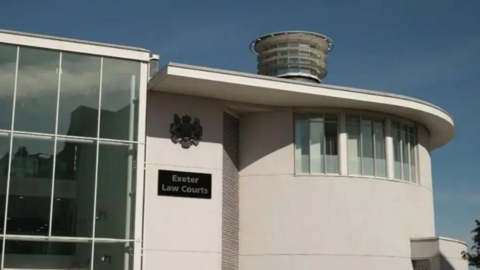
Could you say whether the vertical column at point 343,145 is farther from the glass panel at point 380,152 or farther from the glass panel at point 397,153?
the glass panel at point 397,153

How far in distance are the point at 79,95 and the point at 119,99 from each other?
115cm

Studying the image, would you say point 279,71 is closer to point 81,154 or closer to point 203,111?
point 203,111

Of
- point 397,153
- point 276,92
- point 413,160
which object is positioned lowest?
point 413,160

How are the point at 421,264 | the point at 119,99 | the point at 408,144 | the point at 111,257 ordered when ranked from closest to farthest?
the point at 111,257 < the point at 119,99 < the point at 421,264 < the point at 408,144

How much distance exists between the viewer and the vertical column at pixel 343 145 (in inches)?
929

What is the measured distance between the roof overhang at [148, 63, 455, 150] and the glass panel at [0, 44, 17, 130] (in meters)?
4.01

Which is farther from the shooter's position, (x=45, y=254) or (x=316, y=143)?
(x=316, y=143)

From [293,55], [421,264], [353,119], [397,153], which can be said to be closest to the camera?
[353,119]

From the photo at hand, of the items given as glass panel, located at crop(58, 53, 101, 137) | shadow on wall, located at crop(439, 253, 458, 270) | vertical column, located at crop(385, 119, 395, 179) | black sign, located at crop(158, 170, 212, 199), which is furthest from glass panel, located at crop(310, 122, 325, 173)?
glass panel, located at crop(58, 53, 101, 137)

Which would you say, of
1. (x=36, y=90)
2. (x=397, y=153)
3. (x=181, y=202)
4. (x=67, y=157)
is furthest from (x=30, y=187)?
(x=397, y=153)

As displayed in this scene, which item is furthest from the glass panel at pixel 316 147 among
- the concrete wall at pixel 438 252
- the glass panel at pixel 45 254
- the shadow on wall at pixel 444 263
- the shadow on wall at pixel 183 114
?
the glass panel at pixel 45 254

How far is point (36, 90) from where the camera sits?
1980 cm

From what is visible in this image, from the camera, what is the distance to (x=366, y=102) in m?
23.2

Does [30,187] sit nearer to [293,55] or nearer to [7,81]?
[7,81]
